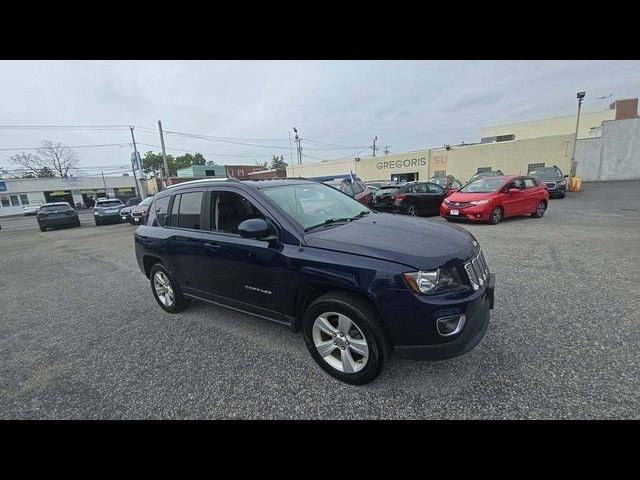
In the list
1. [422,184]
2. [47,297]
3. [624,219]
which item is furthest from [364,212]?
[624,219]

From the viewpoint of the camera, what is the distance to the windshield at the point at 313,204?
2.99 metres

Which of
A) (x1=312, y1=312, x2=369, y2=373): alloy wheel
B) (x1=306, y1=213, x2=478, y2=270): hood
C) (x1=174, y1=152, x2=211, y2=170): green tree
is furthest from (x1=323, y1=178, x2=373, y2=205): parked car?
(x1=174, y1=152, x2=211, y2=170): green tree

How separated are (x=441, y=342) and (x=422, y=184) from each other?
10.5 m

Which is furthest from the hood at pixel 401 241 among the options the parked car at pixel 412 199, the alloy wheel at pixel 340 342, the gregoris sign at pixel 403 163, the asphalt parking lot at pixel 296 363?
the gregoris sign at pixel 403 163

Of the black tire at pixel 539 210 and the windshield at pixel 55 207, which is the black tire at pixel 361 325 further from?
the windshield at pixel 55 207

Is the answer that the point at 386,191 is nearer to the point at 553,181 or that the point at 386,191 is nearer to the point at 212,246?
the point at 553,181

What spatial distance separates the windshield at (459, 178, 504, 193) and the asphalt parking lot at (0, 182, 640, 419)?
460cm

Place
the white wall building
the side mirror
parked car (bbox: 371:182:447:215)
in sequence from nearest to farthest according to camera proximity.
Result: the side mirror
parked car (bbox: 371:182:447:215)
the white wall building

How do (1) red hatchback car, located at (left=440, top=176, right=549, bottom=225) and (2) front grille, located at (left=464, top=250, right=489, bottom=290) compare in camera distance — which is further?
(1) red hatchback car, located at (left=440, top=176, right=549, bottom=225)

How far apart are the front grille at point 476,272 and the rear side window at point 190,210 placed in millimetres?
2875

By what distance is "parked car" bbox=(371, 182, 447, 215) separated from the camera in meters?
11.3

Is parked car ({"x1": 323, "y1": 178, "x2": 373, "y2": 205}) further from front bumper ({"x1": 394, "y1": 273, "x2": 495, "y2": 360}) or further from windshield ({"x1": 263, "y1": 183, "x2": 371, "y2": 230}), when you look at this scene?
front bumper ({"x1": 394, "y1": 273, "x2": 495, "y2": 360})
